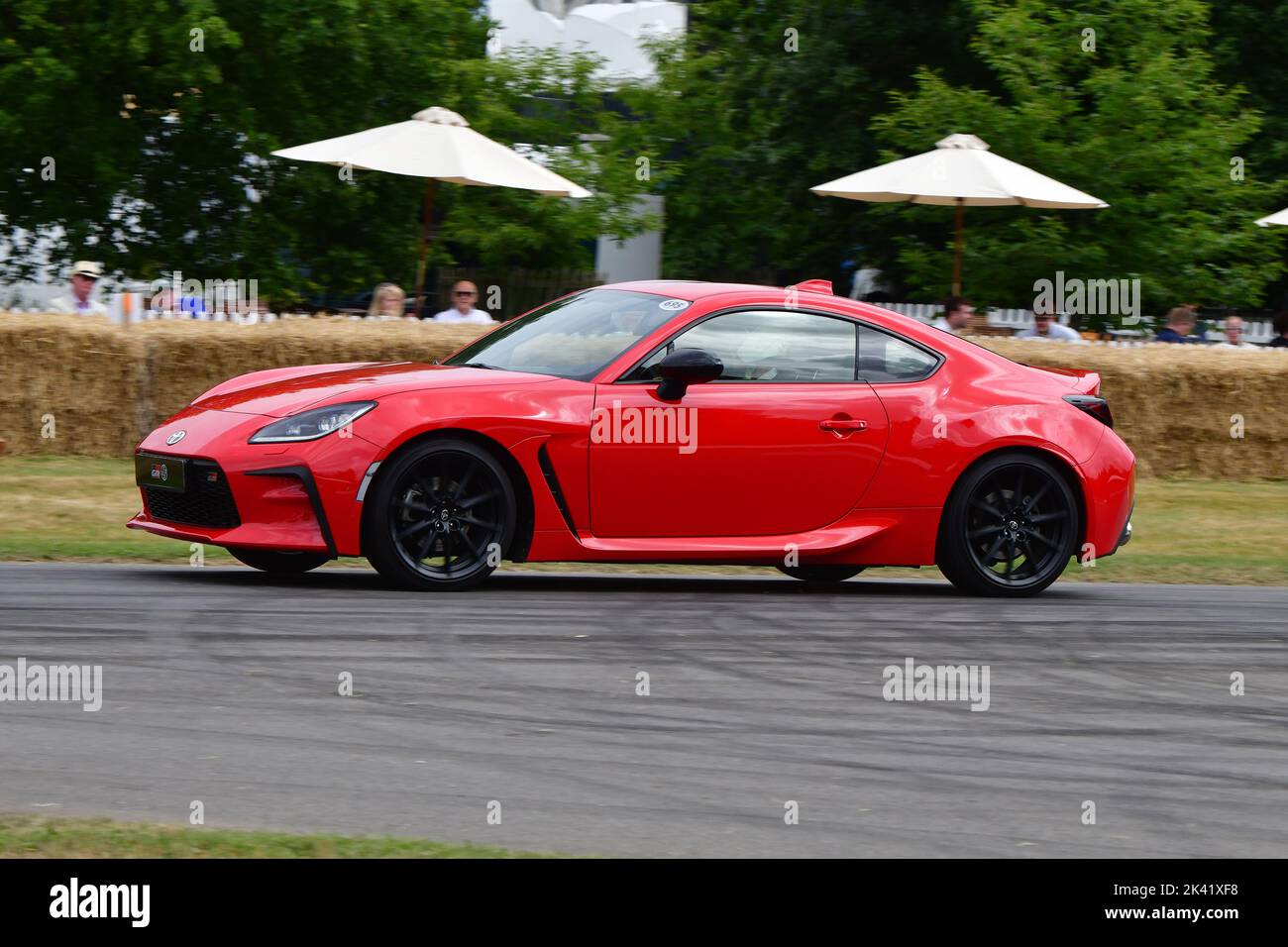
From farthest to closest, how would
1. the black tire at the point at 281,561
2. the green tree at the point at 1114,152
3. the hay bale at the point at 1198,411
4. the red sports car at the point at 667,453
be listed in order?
the green tree at the point at 1114,152, the hay bale at the point at 1198,411, the black tire at the point at 281,561, the red sports car at the point at 667,453

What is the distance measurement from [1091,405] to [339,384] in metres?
3.89

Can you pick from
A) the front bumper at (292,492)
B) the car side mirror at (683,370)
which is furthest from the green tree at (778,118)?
the front bumper at (292,492)

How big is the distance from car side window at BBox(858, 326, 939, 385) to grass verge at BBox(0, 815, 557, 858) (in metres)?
5.49

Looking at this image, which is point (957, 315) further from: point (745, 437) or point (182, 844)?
point (182, 844)

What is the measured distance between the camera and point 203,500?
9320mm

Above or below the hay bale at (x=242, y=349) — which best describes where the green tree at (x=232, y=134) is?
above

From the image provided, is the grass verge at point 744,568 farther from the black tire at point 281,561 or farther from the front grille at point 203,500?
the front grille at point 203,500

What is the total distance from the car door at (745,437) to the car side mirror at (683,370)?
6 cm

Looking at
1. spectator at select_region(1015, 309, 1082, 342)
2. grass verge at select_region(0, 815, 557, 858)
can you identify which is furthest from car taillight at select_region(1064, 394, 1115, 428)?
spectator at select_region(1015, 309, 1082, 342)

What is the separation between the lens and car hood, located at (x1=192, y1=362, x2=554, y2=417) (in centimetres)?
948

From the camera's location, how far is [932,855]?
17.4 ft

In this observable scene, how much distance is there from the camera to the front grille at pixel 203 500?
9.23 m

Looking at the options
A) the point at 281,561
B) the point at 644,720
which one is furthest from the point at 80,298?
the point at 644,720

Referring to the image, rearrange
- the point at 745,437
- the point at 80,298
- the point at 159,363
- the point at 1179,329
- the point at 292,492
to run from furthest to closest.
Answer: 1. the point at 1179,329
2. the point at 80,298
3. the point at 159,363
4. the point at 745,437
5. the point at 292,492
